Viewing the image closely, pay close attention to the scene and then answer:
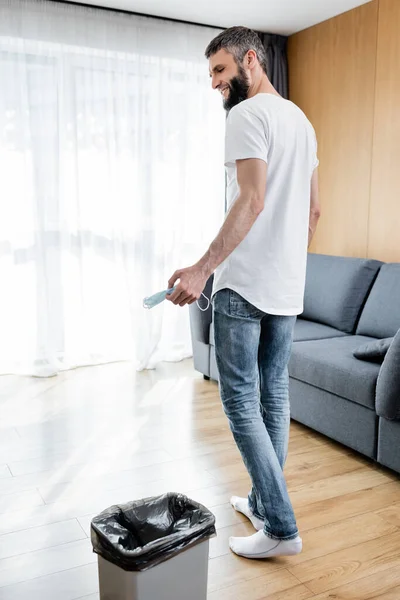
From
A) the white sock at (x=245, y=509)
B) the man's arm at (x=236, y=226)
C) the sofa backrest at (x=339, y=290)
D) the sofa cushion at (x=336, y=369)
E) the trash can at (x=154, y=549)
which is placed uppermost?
the man's arm at (x=236, y=226)

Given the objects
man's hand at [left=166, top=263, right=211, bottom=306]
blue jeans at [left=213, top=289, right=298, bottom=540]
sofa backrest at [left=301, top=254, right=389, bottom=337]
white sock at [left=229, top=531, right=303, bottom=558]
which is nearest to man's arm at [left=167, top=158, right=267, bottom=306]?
man's hand at [left=166, top=263, right=211, bottom=306]

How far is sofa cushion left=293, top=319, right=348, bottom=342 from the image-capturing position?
3314 mm

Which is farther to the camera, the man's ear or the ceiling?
the ceiling

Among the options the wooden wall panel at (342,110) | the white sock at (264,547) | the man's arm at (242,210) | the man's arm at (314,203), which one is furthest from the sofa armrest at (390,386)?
the wooden wall panel at (342,110)

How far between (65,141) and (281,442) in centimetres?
273

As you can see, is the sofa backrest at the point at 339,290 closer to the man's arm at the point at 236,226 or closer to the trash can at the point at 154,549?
the man's arm at the point at 236,226

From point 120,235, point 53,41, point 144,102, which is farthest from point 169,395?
point 53,41

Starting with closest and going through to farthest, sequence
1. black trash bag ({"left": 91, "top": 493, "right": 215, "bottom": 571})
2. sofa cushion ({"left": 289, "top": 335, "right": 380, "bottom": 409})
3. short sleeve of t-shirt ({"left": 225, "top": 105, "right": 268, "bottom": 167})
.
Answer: black trash bag ({"left": 91, "top": 493, "right": 215, "bottom": 571}) → short sleeve of t-shirt ({"left": 225, "top": 105, "right": 268, "bottom": 167}) → sofa cushion ({"left": 289, "top": 335, "right": 380, "bottom": 409})

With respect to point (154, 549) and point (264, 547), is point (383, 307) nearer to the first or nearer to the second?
point (264, 547)

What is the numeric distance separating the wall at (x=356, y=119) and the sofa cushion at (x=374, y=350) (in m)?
1.20

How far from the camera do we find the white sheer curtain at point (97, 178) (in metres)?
3.86

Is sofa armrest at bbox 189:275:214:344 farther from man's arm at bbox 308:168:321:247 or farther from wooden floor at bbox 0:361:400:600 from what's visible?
man's arm at bbox 308:168:321:247

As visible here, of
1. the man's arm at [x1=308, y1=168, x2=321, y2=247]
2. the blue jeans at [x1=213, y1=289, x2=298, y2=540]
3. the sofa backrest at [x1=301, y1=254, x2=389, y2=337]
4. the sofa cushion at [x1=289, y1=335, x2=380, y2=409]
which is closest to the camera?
the blue jeans at [x1=213, y1=289, x2=298, y2=540]

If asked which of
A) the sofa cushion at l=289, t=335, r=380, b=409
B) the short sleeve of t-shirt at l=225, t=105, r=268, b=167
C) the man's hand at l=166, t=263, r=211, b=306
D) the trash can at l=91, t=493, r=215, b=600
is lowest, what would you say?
the trash can at l=91, t=493, r=215, b=600
